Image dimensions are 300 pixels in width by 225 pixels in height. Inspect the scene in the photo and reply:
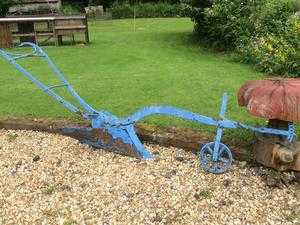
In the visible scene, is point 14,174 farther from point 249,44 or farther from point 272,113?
point 249,44

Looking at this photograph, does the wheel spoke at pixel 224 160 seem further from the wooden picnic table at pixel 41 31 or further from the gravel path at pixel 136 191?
the wooden picnic table at pixel 41 31

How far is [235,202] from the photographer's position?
16.0 ft

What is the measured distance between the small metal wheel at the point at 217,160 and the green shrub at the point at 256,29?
13.5 ft

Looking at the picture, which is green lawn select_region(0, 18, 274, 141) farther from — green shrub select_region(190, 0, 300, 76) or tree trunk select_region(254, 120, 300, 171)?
tree trunk select_region(254, 120, 300, 171)

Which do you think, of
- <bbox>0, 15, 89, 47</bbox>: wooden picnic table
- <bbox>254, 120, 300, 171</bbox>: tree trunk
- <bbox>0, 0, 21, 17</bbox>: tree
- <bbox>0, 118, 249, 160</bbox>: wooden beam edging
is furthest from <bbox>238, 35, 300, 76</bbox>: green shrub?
<bbox>0, 0, 21, 17</bbox>: tree

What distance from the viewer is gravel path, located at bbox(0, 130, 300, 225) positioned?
15.6 feet

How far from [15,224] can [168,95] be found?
373 cm

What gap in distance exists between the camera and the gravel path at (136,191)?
187 inches

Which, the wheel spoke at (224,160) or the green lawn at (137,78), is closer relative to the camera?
the wheel spoke at (224,160)

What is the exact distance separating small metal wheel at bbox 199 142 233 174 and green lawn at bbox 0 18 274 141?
867 millimetres

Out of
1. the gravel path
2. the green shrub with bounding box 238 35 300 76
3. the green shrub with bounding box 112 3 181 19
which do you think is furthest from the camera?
the green shrub with bounding box 112 3 181 19

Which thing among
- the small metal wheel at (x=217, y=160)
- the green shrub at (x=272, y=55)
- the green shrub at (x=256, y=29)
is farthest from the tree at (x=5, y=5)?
the small metal wheel at (x=217, y=160)

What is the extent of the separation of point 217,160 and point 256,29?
6.32m

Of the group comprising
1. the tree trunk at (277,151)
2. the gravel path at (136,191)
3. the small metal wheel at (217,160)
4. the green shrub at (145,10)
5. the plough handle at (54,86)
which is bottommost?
the green shrub at (145,10)
